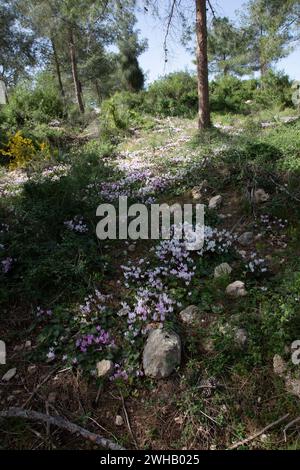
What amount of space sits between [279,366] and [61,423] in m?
1.69

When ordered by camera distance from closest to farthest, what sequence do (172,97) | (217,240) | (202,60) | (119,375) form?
1. (119,375)
2. (217,240)
3. (202,60)
4. (172,97)

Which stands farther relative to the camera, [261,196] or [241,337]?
[261,196]

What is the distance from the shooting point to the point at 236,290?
3.37m

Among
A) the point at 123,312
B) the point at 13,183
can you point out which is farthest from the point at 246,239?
the point at 13,183

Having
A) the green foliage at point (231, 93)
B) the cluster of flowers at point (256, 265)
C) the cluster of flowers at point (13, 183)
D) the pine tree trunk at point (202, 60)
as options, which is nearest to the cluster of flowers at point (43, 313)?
the cluster of flowers at point (256, 265)

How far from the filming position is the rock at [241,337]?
2836mm

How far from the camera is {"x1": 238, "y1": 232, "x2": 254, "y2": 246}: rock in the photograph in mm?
4234

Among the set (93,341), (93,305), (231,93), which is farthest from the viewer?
(231,93)

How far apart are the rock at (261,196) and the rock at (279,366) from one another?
8.72ft

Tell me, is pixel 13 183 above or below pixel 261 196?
above

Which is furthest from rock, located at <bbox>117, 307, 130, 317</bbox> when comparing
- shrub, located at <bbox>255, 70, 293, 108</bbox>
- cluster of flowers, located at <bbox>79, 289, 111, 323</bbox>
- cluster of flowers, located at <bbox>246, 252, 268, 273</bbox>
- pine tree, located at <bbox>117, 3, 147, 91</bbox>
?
pine tree, located at <bbox>117, 3, 147, 91</bbox>

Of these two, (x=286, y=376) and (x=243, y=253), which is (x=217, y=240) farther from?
(x=286, y=376)

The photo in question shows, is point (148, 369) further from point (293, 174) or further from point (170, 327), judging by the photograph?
point (293, 174)

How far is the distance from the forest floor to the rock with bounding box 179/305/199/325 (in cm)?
4
